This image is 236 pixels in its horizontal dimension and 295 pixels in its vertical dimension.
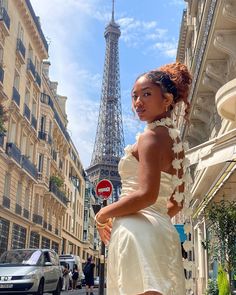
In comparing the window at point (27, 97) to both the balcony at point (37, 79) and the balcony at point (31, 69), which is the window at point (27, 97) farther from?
the balcony at point (37, 79)

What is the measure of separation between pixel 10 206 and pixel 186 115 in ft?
102

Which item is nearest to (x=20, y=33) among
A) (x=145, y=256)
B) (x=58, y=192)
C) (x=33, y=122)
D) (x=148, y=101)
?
(x=33, y=122)

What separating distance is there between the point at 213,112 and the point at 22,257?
30.1 feet

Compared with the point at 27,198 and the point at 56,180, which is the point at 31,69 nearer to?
the point at 27,198

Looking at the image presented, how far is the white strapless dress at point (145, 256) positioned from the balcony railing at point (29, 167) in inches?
1330

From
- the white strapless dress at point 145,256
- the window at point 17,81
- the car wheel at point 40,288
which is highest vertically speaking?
the window at point 17,81

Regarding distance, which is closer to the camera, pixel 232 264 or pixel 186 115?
pixel 186 115

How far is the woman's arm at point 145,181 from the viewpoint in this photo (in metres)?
2.17

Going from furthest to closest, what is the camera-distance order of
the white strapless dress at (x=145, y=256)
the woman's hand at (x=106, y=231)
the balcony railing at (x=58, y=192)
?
the balcony railing at (x=58, y=192) < the woman's hand at (x=106, y=231) < the white strapless dress at (x=145, y=256)

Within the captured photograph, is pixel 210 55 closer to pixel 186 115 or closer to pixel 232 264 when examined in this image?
pixel 232 264

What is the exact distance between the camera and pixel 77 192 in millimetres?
68000

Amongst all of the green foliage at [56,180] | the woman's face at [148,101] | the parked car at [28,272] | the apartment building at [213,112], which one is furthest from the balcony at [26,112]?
the woman's face at [148,101]

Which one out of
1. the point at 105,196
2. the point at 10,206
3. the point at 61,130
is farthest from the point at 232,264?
the point at 61,130

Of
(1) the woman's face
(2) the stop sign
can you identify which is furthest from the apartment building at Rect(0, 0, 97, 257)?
(1) the woman's face
